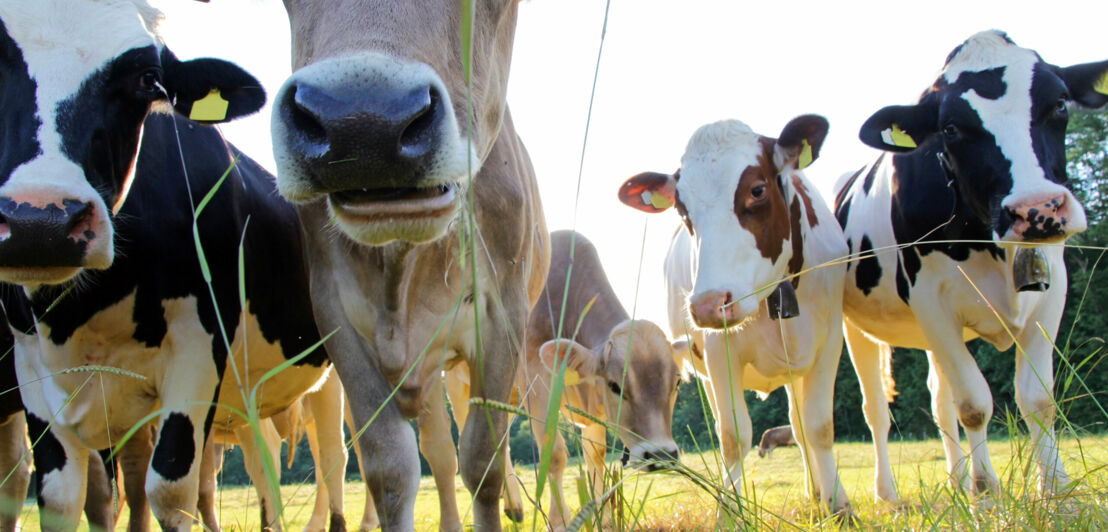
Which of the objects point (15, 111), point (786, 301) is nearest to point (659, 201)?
point (786, 301)

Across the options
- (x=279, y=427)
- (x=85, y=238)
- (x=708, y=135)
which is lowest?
(x=279, y=427)

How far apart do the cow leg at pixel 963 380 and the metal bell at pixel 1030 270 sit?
472 millimetres

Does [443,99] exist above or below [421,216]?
above

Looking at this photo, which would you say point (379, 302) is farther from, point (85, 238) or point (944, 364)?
point (944, 364)

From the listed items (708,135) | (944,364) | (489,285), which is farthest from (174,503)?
(944,364)

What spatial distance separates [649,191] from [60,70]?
388cm

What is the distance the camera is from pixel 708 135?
533 centimetres

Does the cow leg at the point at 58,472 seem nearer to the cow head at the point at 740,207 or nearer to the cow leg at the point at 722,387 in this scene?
the cow head at the point at 740,207

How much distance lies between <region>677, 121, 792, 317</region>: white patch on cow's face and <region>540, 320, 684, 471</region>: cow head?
1216mm

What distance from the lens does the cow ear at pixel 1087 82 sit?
16.0 ft

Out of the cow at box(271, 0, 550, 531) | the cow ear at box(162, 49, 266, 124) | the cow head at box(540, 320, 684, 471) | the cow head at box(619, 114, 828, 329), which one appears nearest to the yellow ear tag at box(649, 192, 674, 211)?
the cow head at box(619, 114, 828, 329)

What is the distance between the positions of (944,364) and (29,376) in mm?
4589

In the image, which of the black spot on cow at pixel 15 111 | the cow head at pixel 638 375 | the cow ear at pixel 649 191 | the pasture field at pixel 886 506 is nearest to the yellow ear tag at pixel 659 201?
the cow ear at pixel 649 191

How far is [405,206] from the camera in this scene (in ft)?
7.29
